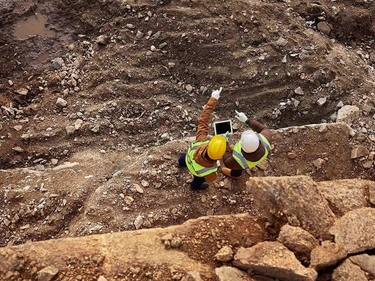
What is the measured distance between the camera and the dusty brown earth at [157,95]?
5.02 m

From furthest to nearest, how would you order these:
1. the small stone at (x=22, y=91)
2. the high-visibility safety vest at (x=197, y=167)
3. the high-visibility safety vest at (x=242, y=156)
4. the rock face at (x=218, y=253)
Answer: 1. the small stone at (x=22, y=91)
2. the high-visibility safety vest at (x=197, y=167)
3. the high-visibility safety vest at (x=242, y=156)
4. the rock face at (x=218, y=253)

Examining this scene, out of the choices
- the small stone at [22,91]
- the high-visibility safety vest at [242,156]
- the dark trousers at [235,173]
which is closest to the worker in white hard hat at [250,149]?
the high-visibility safety vest at [242,156]

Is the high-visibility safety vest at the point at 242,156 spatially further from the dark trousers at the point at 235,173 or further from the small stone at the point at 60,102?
the small stone at the point at 60,102

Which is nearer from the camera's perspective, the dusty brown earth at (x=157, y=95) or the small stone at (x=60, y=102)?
the dusty brown earth at (x=157, y=95)

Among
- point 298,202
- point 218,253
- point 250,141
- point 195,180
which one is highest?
point 250,141

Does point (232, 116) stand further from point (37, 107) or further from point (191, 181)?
point (37, 107)

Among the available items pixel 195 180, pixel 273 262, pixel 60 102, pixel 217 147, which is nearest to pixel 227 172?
pixel 195 180

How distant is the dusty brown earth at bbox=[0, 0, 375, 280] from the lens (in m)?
5.02

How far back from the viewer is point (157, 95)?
6051 mm

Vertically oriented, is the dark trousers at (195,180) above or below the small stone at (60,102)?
below

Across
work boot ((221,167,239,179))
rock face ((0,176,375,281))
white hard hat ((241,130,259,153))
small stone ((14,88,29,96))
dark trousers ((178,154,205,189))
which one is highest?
white hard hat ((241,130,259,153))

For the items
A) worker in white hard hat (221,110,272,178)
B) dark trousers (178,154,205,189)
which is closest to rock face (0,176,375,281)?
worker in white hard hat (221,110,272,178)

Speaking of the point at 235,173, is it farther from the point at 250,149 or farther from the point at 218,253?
the point at 218,253

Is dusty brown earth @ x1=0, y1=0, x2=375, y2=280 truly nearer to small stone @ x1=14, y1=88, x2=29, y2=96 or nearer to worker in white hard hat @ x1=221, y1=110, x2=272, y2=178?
small stone @ x1=14, y1=88, x2=29, y2=96
